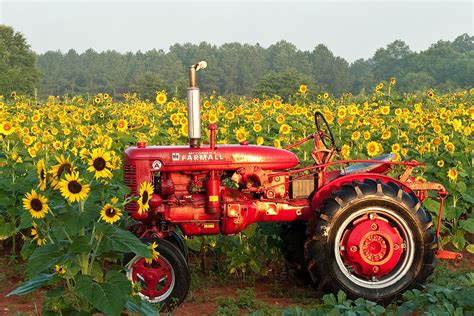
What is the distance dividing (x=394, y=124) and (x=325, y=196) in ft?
15.2

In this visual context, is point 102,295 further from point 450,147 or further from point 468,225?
point 450,147

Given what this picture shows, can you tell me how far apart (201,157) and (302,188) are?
2.79ft

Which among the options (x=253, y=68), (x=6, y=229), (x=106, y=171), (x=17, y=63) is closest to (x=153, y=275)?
(x=106, y=171)

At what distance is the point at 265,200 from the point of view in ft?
15.8

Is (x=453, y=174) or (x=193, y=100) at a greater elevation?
(x=193, y=100)

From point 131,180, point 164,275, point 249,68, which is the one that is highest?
point 249,68

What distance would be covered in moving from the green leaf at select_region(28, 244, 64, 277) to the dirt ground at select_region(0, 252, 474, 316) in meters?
1.39

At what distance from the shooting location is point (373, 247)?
15.4 feet

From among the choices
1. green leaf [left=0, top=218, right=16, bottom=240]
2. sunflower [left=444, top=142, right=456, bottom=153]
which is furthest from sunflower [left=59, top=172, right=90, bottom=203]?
sunflower [left=444, top=142, right=456, bottom=153]

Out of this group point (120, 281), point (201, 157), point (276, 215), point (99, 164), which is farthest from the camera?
point (276, 215)

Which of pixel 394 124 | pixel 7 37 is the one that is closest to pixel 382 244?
pixel 394 124

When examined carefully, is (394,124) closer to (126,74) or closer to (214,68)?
(214,68)

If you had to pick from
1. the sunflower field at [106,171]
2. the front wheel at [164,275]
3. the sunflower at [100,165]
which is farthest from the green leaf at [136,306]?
the front wheel at [164,275]

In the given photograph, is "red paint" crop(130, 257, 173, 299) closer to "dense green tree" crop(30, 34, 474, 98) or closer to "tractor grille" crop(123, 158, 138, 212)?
"tractor grille" crop(123, 158, 138, 212)
